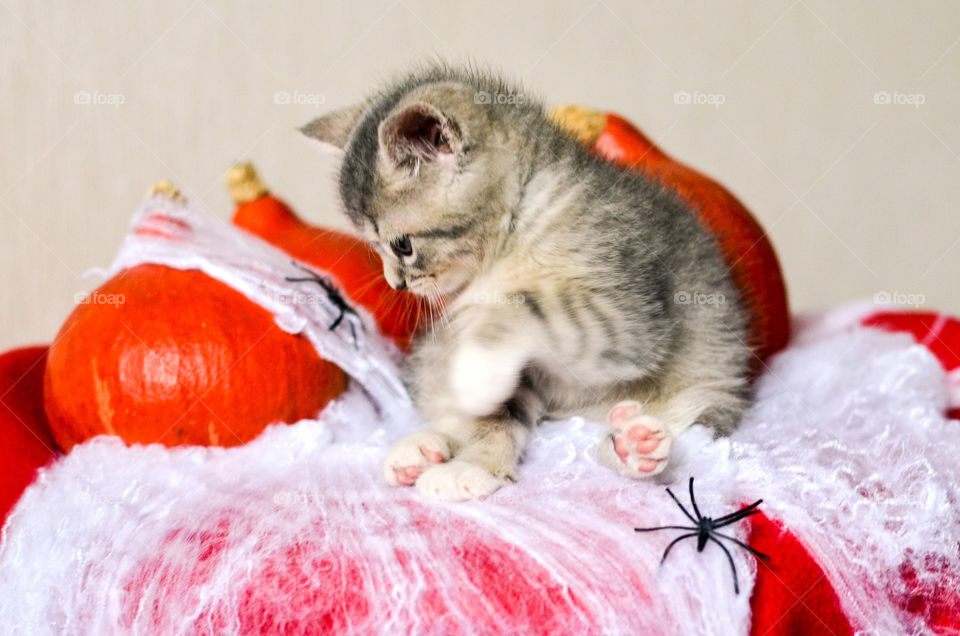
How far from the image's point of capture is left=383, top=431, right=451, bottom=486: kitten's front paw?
2.72 ft

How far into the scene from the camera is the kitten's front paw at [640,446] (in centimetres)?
76

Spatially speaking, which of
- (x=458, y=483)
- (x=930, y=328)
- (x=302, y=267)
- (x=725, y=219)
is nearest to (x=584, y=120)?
(x=725, y=219)

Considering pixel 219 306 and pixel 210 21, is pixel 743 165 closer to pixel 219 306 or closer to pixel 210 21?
pixel 210 21

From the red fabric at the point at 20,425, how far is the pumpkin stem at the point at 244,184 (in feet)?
1.26

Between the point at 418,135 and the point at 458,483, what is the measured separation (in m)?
0.38

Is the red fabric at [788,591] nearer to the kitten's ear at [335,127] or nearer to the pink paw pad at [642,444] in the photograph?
the pink paw pad at [642,444]

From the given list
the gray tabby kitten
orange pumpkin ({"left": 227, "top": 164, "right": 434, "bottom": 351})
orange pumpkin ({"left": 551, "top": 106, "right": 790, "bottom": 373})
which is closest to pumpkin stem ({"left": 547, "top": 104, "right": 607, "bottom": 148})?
orange pumpkin ({"left": 551, "top": 106, "right": 790, "bottom": 373})

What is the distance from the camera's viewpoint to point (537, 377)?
972mm

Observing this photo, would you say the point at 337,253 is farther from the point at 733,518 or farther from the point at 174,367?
the point at 733,518

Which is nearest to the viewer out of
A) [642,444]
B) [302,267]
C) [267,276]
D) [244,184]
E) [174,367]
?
[642,444]

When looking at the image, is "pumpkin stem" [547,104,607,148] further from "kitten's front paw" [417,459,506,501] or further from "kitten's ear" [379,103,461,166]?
"kitten's front paw" [417,459,506,501]

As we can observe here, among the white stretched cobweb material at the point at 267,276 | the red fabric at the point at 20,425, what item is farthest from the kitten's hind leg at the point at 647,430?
the red fabric at the point at 20,425

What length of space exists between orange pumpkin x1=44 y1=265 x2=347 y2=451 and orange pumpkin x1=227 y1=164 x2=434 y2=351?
0.70 ft

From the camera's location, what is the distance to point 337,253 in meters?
1.21
